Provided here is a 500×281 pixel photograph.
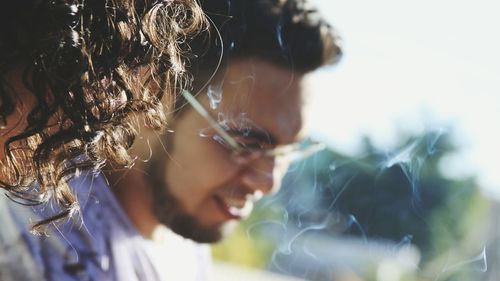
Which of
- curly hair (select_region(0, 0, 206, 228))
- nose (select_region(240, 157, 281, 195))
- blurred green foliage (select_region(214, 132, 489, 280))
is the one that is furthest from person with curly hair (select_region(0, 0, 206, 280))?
blurred green foliage (select_region(214, 132, 489, 280))

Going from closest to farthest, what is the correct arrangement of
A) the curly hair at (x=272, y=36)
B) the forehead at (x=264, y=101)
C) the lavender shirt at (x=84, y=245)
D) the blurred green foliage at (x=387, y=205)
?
the lavender shirt at (x=84, y=245) < the curly hair at (x=272, y=36) < the forehead at (x=264, y=101) < the blurred green foliage at (x=387, y=205)

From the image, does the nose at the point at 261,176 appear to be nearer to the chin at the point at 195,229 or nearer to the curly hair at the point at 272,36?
the chin at the point at 195,229

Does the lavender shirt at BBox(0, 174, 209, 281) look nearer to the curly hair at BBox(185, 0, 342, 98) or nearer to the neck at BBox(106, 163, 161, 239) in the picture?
the neck at BBox(106, 163, 161, 239)

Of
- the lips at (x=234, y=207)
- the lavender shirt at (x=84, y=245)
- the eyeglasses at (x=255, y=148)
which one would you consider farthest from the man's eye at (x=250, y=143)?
the lavender shirt at (x=84, y=245)

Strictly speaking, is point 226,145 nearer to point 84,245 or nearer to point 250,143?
point 250,143

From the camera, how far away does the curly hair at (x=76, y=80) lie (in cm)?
74

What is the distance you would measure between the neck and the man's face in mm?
19

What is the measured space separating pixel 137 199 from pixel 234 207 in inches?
8.3

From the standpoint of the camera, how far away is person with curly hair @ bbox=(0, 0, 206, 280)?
742 mm

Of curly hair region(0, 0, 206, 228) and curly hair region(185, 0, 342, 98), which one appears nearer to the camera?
curly hair region(0, 0, 206, 228)

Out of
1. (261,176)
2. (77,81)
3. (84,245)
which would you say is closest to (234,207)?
(261,176)

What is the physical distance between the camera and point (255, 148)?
1298 millimetres

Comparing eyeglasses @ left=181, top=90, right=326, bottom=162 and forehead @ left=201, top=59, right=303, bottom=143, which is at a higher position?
forehead @ left=201, top=59, right=303, bottom=143

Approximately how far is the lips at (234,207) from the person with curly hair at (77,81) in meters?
0.37
